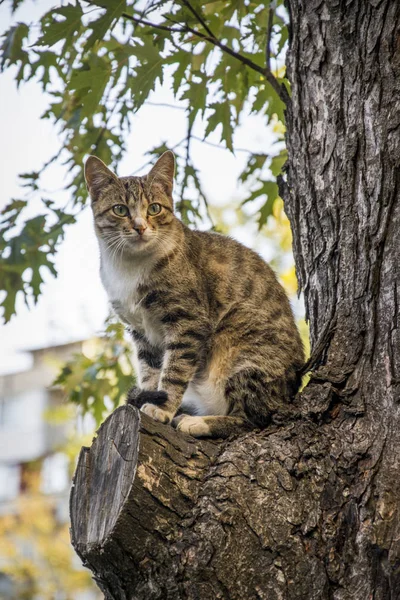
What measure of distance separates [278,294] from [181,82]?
1281 mm

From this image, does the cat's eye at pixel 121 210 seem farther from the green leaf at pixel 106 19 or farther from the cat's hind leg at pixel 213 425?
the cat's hind leg at pixel 213 425

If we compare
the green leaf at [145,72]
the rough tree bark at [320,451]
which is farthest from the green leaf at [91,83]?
the rough tree bark at [320,451]

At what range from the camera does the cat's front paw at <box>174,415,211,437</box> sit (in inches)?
112

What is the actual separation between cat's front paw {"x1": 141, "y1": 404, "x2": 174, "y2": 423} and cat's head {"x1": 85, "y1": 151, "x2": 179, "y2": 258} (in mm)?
914

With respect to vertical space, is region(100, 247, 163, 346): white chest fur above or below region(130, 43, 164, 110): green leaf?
below

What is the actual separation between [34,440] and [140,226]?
17.3 m

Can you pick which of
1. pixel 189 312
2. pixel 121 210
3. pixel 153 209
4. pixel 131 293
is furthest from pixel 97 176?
pixel 189 312

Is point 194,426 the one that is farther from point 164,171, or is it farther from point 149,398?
point 164,171

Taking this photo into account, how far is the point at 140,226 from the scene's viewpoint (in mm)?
3600

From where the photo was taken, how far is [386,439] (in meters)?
2.46

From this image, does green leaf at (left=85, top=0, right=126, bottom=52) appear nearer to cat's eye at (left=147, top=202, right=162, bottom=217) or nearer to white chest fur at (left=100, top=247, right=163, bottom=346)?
cat's eye at (left=147, top=202, right=162, bottom=217)

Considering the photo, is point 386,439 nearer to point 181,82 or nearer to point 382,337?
point 382,337

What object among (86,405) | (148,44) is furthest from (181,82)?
(86,405)

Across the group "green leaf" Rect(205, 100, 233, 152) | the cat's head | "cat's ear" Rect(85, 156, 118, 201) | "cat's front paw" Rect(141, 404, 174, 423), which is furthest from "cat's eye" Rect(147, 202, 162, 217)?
"cat's front paw" Rect(141, 404, 174, 423)
